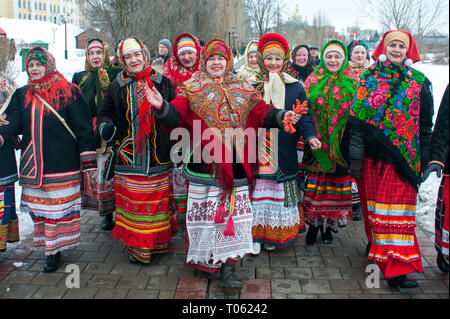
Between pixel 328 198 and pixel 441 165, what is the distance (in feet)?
4.32

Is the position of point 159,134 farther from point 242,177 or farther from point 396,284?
point 396,284

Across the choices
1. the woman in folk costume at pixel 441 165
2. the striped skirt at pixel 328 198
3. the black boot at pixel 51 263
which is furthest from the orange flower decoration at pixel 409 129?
the black boot at pixel 51 263

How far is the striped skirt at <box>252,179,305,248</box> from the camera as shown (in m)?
4.11

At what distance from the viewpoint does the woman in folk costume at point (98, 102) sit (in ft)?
15.4

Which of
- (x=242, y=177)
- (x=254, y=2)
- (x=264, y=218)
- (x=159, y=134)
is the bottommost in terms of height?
(x=264, y=218)

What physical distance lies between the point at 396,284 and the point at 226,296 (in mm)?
1338

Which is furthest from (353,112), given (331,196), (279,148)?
(331,196)

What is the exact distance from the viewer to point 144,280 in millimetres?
3682

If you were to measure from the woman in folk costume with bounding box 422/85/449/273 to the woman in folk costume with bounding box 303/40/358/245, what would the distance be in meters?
0.94

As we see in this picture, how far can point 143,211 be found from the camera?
12.7 ft

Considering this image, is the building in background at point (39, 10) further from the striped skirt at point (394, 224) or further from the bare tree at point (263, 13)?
the striped skirt at point (394, 224)

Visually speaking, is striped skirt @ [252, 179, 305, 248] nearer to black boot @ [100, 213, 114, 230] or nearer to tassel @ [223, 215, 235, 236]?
tassel @ [223, 215, 235, 236]

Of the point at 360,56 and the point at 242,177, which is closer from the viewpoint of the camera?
the point at 242,177

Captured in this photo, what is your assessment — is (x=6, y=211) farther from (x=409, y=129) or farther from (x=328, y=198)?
(x=409, y=129)
